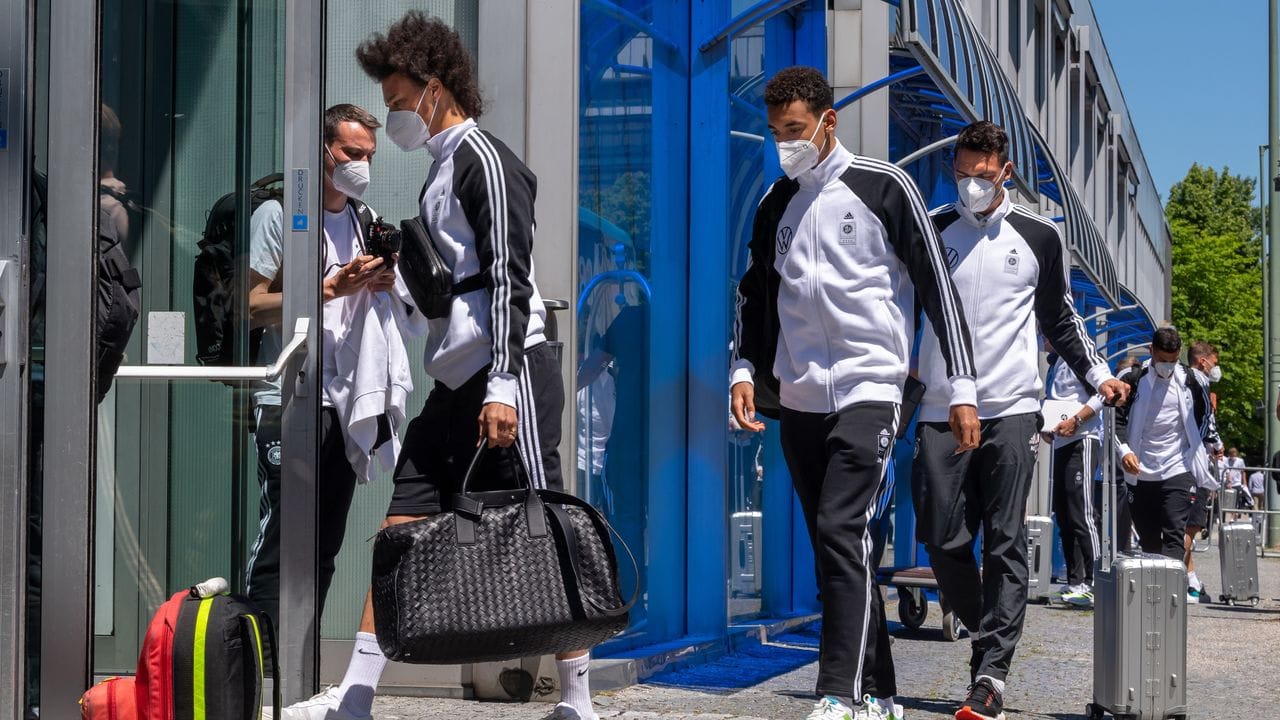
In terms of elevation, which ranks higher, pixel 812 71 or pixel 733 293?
pixel 812 71

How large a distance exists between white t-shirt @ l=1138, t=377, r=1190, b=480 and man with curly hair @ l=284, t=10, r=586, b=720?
7.69 m

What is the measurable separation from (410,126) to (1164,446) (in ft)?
26.8

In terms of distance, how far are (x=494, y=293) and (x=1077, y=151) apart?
3011cm

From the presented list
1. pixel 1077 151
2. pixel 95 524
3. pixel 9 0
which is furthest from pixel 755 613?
pixel 1077 151

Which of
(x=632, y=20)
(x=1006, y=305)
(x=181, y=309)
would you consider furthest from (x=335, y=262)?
(x=1006, y=305)

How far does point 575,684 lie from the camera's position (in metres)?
5.11

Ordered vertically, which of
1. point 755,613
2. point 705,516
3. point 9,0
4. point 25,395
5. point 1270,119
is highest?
point 1270,119

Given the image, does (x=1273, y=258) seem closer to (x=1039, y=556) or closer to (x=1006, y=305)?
(x=1039, y=556)

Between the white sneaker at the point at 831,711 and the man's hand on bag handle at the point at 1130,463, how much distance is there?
6.89m

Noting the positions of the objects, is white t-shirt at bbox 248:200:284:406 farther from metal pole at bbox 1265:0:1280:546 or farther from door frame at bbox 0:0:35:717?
metal pole at bbox 1265:0:1280:546

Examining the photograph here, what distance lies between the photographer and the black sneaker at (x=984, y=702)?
239 inches

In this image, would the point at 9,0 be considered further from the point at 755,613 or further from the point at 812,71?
the point at 755,613

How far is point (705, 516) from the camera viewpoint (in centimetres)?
801

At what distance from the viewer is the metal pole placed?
2505 cm
